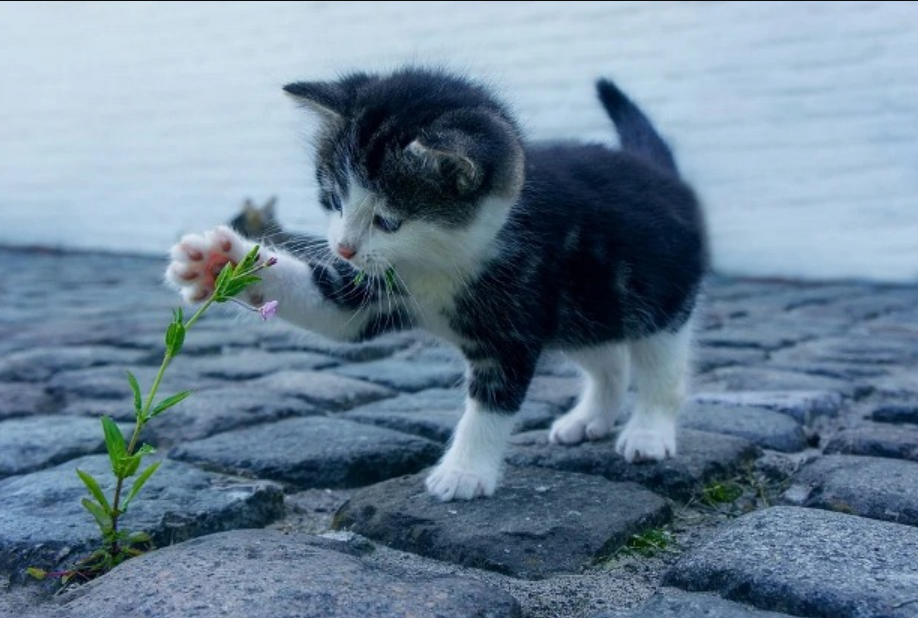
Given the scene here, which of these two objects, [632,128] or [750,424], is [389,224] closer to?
[750,424]

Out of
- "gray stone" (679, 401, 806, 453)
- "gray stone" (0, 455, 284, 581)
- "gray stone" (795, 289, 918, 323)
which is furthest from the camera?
"gray stone" (795, 289, 918, 323)

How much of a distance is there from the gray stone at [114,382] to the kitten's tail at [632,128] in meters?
1.55

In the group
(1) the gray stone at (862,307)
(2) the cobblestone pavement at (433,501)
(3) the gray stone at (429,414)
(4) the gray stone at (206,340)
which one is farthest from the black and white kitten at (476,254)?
(1) the gray stone at (862,307)

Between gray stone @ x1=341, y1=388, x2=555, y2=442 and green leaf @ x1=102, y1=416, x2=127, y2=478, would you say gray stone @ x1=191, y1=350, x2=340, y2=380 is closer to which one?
gray stone @ x1=341, y1=388, x2=555, y2=442

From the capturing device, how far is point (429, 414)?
3008mm

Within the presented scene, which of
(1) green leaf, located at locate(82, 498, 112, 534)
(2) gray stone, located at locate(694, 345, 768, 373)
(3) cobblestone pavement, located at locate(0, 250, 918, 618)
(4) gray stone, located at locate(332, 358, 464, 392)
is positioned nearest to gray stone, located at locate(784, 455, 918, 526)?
(3) cobblestone pavement, located at locate(0, 250, 918, 618)

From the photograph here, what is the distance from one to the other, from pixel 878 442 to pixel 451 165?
1.26m

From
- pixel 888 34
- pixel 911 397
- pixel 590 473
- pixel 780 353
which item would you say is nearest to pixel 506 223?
pixel 590 473

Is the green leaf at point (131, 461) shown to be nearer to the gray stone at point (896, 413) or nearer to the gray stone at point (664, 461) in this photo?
the gray stone at point (664, 461)

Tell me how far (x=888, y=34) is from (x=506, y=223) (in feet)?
18.0

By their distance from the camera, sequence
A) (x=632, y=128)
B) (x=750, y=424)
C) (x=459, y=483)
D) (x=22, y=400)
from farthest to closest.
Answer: (x=632, y=128), (x=22, y=400), (x=750, y=424), (x=459, y=483)

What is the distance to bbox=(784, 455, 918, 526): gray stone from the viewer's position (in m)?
2.01

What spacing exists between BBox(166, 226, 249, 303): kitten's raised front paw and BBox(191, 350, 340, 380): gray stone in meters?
1.50

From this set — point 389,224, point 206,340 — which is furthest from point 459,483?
point 206,340
